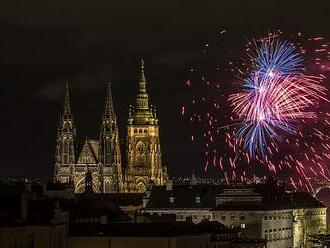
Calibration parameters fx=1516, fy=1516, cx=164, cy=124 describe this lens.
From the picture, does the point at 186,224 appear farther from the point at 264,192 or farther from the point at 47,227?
the point at 264,192

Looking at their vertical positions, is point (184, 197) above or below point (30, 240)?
above

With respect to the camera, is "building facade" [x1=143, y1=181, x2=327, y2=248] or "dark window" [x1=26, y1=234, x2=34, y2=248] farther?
"building facade" [x1=143, y1=181, x2=327, y2=248]

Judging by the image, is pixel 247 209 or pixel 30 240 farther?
pixel 247 209

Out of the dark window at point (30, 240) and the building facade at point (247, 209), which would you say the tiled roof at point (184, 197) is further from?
the dark window at point (30, 240)

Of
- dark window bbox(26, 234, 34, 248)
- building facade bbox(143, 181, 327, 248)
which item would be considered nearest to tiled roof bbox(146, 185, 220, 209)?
building facade bbox(143, 181, 327, 248)

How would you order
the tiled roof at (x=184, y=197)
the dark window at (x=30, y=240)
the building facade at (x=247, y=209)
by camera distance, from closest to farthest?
the dark window at (x=30, y=240) → the building facade at (x=247, y=209) → the tiled roof at (x=184, y=197)

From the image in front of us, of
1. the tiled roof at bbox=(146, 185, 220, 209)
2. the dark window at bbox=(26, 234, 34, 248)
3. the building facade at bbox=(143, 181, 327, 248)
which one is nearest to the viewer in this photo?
the dark window at bbox=(26, 234, 34, 248)

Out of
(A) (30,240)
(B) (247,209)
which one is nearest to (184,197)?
(B) (247,209)

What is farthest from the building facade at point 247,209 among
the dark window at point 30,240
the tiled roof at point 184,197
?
the dark window at point 30,240

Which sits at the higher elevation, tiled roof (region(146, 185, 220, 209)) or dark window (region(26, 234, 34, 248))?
tiled roof (region(146, 185, 220, 209))

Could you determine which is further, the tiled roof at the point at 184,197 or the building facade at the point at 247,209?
the tiled roof at the point at 184,197

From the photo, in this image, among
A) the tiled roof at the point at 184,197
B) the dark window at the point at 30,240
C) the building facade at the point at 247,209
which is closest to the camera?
the dark window at the point at 30,240

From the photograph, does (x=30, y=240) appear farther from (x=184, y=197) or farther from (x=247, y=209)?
(x=184, y=197)

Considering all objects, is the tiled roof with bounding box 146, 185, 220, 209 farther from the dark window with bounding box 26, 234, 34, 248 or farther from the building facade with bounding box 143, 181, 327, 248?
the dark window with bounding box 26, 234, 34, 248
